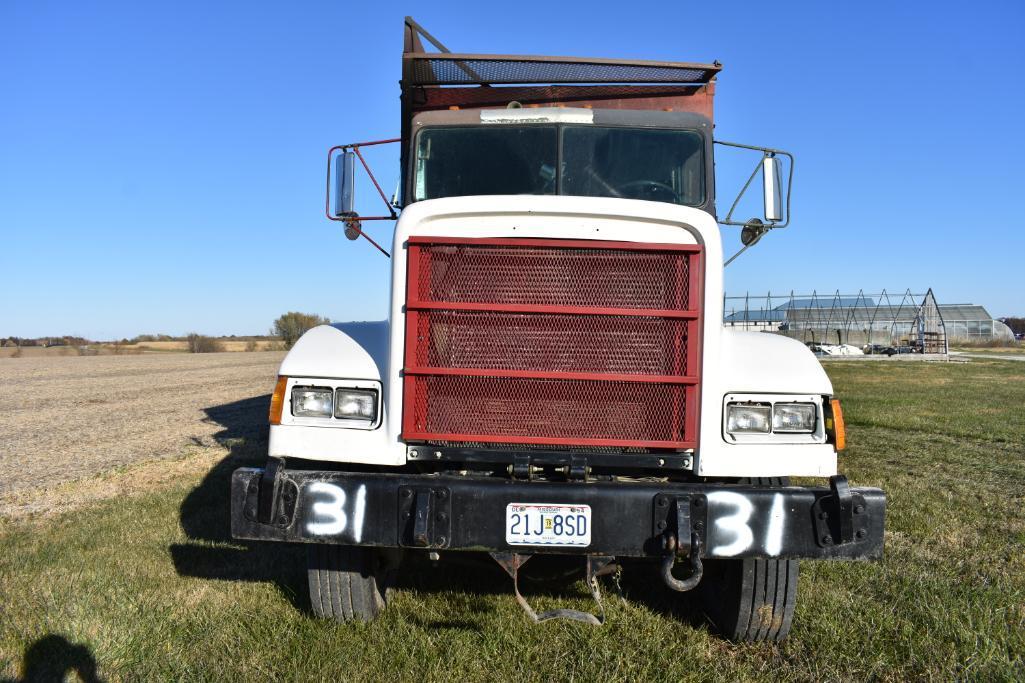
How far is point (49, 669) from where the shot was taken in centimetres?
332

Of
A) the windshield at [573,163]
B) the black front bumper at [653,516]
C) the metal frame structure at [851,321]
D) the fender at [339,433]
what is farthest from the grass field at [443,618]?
the metal frame structure at [851,321]

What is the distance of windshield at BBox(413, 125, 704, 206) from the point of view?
4.29 metres

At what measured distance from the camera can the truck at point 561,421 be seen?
3.07 m

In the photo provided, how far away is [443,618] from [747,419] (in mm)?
1934

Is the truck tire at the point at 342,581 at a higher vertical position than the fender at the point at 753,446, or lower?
lower

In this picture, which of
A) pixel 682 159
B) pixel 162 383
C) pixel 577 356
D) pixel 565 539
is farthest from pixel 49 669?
pixel 162 383

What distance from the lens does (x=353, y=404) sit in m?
3.44

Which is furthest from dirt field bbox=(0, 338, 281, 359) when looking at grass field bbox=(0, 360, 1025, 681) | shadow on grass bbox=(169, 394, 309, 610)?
grass field bbox=(0, 360, 1025, 681)

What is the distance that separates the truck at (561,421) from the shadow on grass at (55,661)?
976 millimetres

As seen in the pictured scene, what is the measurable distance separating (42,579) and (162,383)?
17.6 m

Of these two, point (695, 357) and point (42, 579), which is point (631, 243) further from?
point (42, 579)

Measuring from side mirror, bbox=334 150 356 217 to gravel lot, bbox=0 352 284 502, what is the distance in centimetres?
443

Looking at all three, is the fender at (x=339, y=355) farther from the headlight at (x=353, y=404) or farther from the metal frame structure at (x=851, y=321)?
the metal frame structure at (x=851, y=321)

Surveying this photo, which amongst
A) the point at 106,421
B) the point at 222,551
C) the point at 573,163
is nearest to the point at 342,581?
the point at 222,551
